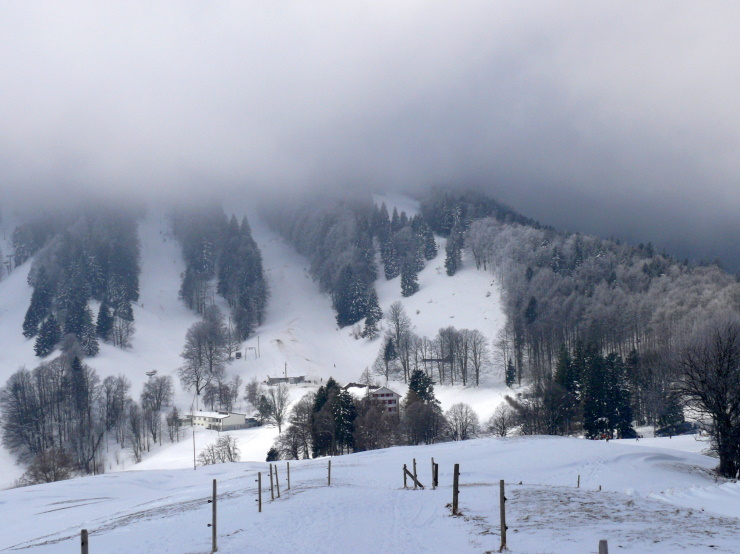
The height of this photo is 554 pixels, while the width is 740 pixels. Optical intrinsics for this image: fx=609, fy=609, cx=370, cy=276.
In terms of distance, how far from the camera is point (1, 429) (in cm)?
10106

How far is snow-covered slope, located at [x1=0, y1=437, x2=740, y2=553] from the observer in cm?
1526

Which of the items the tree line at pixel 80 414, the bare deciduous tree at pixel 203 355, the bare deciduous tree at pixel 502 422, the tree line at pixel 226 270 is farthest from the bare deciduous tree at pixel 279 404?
the tree line at pixel 226 270

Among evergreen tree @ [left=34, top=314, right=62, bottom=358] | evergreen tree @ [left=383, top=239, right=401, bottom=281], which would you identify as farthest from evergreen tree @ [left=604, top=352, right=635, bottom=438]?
evergreen tree @ [left=34, top=314, right=62, bottom=358]

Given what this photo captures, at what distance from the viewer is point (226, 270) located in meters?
178

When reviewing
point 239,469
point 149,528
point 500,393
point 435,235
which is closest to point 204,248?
point 435,235

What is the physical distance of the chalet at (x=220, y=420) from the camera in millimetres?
101375

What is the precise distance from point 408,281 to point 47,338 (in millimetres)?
86226

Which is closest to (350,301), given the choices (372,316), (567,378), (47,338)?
(372,316)

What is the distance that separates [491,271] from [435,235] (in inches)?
1498

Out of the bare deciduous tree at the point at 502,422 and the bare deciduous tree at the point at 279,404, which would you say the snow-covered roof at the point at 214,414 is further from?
the bare deciduous tree at the point at 502,422

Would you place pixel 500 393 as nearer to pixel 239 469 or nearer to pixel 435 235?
pixel 239 469

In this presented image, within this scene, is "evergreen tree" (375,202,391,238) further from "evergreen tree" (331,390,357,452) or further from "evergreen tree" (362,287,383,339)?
"evergreen tree" (331,390,357,452)

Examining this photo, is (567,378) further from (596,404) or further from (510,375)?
(510,375)

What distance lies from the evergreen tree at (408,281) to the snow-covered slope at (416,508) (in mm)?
115916
